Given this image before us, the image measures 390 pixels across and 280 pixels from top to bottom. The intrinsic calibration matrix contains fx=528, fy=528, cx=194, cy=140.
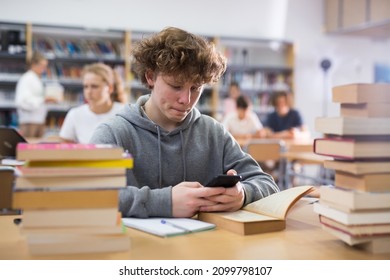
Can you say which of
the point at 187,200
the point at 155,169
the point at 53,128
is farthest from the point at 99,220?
the point at 53,128

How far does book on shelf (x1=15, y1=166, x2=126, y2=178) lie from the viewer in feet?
2.91

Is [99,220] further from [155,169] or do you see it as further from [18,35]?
[18,35]

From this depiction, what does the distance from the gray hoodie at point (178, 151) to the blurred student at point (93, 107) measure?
160 centimetres

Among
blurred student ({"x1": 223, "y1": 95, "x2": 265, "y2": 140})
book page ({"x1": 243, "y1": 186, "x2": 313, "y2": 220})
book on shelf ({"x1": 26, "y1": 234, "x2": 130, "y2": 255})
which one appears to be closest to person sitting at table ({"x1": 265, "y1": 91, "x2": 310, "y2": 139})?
blurred student ({"x1": 223, "y1": 95, "x2": 265, "y2": 140})

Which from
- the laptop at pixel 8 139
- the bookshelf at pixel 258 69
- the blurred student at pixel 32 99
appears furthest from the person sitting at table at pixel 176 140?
the bookshelf at pixel 258 69

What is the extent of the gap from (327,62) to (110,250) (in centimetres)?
700

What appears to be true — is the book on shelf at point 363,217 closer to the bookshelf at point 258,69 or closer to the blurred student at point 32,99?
the blurred student at point 32,99

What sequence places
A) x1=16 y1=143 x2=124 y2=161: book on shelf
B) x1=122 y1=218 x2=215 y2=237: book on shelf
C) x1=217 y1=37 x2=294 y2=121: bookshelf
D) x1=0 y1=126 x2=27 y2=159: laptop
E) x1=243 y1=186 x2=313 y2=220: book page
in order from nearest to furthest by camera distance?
x1=16 y1=143 x2=124 y2=161: book on shelf, x1=122 y1=218 x2=215 y2=237: book on shelf, x1=243 y1=186 x2=313 y2=220: book page, x1=0 y1=126 x2=27 y2=159: laptop, x1=217 y1=37 x2=294 y2=121: bookshelf

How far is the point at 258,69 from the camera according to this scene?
749 cm

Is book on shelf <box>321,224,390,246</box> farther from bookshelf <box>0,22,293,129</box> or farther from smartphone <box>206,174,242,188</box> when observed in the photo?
bookshelf <box>0,22,293,129</box>

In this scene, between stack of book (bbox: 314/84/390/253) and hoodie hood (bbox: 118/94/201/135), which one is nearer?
stack of book (bbox: 314/84/390/253)

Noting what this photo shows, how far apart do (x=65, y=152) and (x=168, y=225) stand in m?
0.34

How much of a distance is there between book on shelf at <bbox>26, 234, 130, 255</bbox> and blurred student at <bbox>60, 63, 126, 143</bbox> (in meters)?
2.20

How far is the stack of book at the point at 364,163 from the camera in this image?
0.94 m
